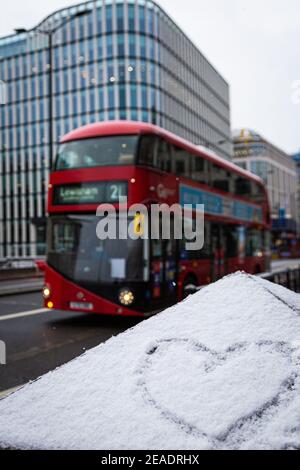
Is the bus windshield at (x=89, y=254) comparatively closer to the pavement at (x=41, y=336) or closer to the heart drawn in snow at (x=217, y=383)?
the pavement at (x=41, y=336)

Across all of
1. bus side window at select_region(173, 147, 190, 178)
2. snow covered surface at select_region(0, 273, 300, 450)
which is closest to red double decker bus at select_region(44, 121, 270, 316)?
bus side window at select_region(173, 147, 190, 178)

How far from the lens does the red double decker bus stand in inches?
320

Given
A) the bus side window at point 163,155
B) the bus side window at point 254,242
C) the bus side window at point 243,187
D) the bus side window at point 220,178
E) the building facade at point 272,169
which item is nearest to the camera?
the bus side window at point 163,155

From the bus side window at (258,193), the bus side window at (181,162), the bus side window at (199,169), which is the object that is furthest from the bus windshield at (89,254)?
the bus side window at (258,193)

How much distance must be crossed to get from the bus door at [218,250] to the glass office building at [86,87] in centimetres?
3228

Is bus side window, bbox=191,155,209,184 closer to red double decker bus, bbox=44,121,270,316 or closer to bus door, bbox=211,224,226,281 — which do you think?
red double decker bus, bbox=44,121,270,316

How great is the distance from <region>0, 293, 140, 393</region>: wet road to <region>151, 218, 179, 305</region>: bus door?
88cm

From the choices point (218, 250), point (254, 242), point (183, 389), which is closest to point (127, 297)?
point (218, 250)

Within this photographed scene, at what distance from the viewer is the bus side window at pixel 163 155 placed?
8.74 m

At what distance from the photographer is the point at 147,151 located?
8.44 metres

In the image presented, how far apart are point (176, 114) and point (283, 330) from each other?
5457 centimetres

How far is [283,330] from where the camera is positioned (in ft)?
9.42

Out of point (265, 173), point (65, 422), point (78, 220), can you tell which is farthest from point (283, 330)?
point (265, 173)

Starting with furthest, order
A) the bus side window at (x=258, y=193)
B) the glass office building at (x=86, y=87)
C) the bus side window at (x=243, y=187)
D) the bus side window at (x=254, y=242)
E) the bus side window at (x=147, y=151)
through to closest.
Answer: the glass office building at (x=86, y=87)
the bus side window at (x=258, y=193)
the bus side window at (x=254, y=242)
the bus side window at (x=243, y=187)
the bus side window at (x=147, y=151)
